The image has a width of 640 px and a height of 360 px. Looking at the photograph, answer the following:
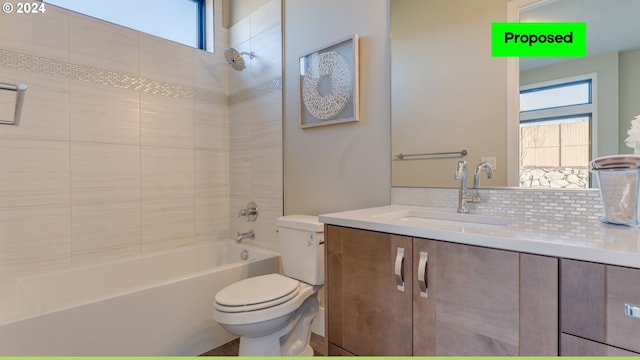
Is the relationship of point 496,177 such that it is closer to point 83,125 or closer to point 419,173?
point 419,173

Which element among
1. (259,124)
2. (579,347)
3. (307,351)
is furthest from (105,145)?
(579,347)

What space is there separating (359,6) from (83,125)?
1929mm

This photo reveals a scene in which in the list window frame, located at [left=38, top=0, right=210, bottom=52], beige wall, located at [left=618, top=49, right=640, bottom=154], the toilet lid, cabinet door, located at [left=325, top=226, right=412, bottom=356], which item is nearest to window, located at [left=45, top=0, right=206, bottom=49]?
window frame, located at [left=38, top=0, right=210, bottom=52]

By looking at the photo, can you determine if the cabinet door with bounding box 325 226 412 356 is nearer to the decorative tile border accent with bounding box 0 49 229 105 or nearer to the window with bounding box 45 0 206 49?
the decorative tile border accent with bounding box 0 49 229 105

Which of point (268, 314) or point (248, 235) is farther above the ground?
point (248, 235)

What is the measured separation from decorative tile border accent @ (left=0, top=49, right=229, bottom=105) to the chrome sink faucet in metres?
2.16

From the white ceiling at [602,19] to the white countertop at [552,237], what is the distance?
0.65m

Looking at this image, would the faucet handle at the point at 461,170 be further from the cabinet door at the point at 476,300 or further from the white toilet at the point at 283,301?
the white toilet at the point at 283,301

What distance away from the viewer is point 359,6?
1856 millimetres

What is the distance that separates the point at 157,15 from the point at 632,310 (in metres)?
3.15

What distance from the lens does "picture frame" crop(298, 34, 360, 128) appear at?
1.87 metres

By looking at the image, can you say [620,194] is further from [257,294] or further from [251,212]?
[251,212]

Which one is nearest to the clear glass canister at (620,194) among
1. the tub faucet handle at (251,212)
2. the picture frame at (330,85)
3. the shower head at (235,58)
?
the picture frame at (330,85)

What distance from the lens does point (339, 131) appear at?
78.5 inches
